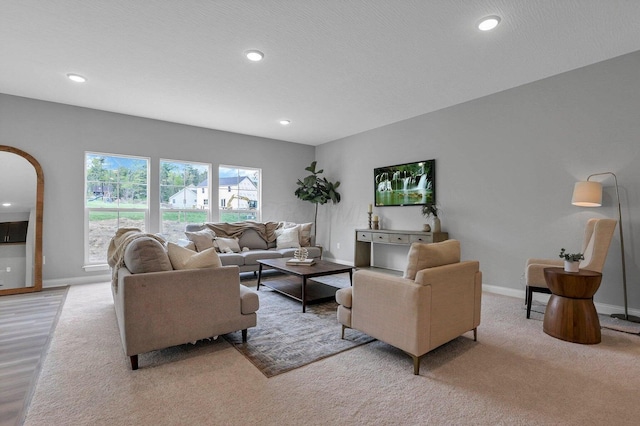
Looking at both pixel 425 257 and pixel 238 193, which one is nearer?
pixel 425 257

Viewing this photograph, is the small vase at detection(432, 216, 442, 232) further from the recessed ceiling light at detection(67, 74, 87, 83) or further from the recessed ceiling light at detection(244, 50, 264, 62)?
the recessed ceiling light at detection(67, 74, 87, 83)

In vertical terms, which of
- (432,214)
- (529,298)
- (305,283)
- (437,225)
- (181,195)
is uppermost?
(181,195)

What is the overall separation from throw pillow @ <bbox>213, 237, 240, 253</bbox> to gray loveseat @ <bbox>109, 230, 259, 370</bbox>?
2.49m

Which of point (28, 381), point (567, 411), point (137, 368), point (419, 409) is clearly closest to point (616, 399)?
point (567, 411)

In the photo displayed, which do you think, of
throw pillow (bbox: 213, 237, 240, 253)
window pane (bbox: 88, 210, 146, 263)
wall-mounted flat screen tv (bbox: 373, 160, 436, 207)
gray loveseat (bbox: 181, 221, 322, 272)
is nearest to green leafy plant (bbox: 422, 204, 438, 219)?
wall-mounted flat screen tv (bbox: 373, 160, 436, 207)

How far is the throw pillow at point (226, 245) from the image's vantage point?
5035 mm

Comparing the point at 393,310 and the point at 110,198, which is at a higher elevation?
the point at 110,198

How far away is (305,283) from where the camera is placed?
3.37 meters

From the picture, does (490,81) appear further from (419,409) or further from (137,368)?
(137,368)

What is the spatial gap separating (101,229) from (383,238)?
15.0ft

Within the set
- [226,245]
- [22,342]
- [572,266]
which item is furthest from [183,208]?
[572,266]

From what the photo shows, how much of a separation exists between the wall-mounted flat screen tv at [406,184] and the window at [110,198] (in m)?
4.12

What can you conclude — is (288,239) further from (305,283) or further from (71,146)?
(71,146)

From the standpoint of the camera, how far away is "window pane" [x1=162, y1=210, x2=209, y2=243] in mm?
5480
